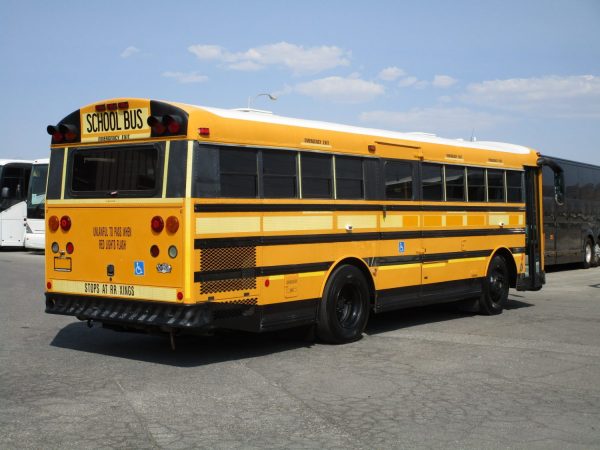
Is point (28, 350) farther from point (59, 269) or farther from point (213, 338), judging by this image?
point (213, 338)

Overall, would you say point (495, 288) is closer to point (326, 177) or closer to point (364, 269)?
point (364, 269)

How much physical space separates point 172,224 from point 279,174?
1.56 m

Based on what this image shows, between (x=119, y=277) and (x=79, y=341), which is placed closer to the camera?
(x=119, y=277)

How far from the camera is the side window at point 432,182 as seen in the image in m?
11.8

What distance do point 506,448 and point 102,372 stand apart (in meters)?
4.24

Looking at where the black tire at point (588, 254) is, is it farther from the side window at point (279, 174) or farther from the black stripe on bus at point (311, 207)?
the side window at point (279, 174)

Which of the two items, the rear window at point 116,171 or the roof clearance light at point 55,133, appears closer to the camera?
the rear window at point 116,171

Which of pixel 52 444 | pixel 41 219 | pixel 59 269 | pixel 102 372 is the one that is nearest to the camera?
pixel 52 444

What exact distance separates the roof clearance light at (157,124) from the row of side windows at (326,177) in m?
0.47

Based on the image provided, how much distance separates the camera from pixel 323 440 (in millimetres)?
5930

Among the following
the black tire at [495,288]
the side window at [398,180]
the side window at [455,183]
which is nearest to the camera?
the side window at [398,180]

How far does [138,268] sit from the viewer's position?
876 centimetres

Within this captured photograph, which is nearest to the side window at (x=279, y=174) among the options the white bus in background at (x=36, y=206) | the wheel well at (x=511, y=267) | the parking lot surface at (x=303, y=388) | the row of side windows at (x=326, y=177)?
the row of side windows at (x=326, y=177)

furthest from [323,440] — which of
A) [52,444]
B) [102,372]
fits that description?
[102,372]
